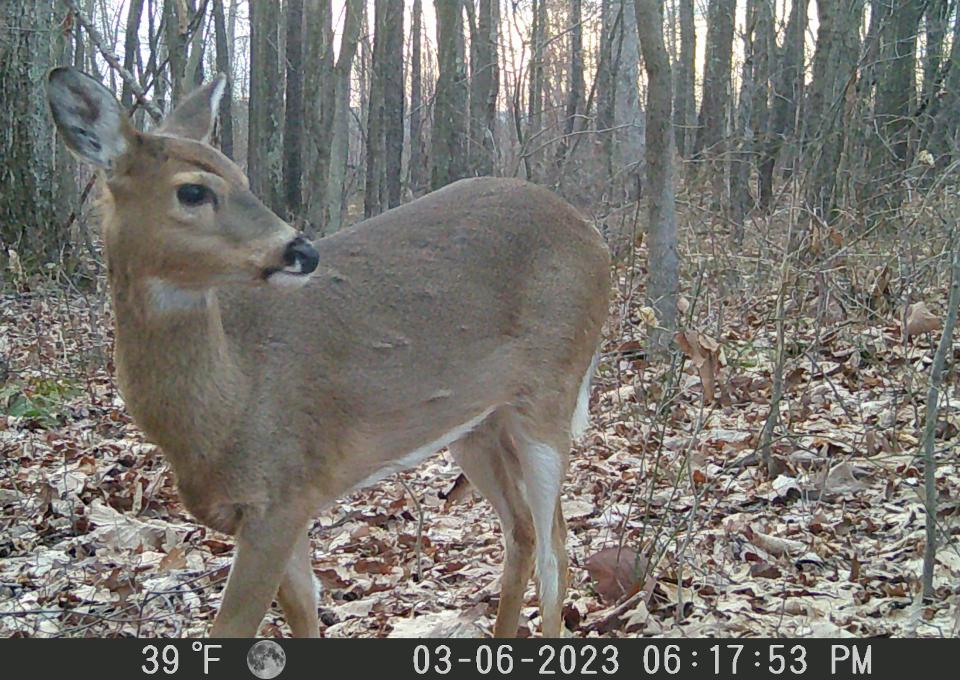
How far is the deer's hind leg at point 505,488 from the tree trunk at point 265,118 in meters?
12.4

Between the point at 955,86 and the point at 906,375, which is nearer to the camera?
the point at 906,375

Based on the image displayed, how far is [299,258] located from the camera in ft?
11.2

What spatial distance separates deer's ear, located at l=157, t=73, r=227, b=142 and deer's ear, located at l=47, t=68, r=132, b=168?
0.36m

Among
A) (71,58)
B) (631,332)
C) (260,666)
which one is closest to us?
(260,666)

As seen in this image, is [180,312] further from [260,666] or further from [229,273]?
[260,666]

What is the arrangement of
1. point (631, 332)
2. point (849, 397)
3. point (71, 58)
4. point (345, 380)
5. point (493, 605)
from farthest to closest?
point (71, 58) < point (631, 332) < point (849, 397) < point (493, 605) < point (345, 380)

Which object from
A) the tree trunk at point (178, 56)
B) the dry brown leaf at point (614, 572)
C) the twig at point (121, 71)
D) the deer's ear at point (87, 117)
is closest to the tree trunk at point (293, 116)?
the tree trunk at point (178, 56)

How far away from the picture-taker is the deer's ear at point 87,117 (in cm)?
352

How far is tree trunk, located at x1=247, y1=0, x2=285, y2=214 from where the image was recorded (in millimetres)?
16828

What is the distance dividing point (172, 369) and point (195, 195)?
1.78 feet

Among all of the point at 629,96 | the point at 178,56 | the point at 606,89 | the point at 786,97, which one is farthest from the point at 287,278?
the point at 606,89

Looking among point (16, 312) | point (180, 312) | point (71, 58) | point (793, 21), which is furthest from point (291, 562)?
point (71, 58)

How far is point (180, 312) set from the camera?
3.63 meters

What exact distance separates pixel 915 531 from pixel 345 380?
2499 millimetres
